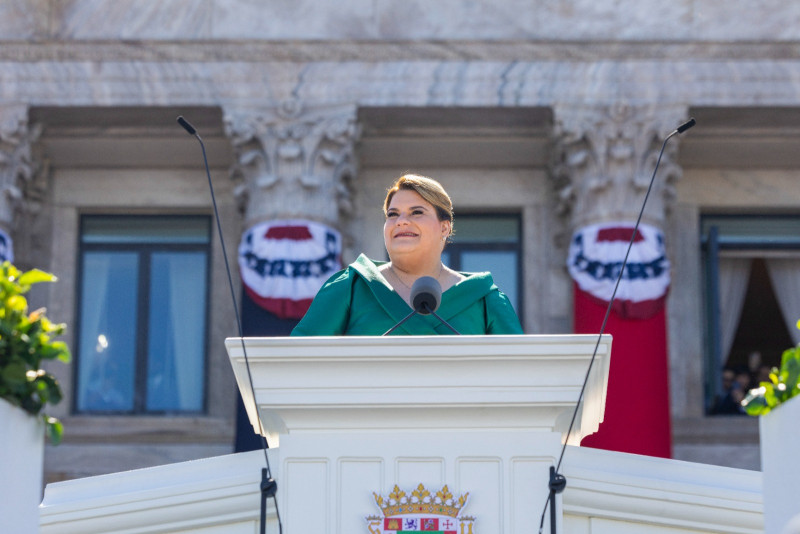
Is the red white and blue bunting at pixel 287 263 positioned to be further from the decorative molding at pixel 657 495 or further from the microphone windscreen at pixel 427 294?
the decorative molding at pixel 657 495

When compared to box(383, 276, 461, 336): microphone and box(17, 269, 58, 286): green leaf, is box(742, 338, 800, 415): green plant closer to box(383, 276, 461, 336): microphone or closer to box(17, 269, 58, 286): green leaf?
box(383, 276, 461, 336): microphone

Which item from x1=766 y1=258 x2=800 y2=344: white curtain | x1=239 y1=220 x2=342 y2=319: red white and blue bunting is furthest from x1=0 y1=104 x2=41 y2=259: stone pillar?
x1=766 y1=258 x2=800 y2=344: white curtain

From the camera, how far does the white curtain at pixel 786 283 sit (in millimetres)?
16281

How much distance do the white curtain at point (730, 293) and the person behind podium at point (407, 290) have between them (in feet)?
33.9

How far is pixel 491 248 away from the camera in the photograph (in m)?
16.5

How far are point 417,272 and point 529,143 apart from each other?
32.4 feet

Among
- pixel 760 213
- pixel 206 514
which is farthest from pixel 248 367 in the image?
pixel 760 213

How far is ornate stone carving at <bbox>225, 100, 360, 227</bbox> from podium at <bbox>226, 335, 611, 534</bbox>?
393 inches

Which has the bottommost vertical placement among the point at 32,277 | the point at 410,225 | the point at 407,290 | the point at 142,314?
the point at 32,277

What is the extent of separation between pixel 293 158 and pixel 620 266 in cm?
350

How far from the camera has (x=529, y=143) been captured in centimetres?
1599

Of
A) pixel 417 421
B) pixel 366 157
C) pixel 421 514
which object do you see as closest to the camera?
pixel 421 514

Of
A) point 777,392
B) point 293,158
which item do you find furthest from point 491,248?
point 777,392

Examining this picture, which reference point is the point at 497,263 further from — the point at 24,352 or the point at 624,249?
the point at 24,352
